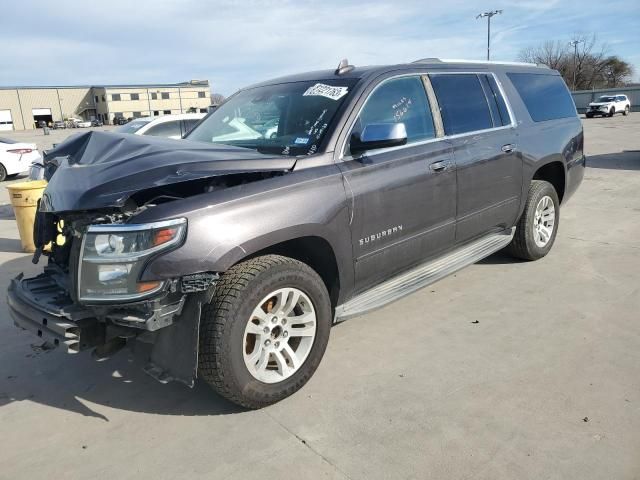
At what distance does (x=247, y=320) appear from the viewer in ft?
8.87

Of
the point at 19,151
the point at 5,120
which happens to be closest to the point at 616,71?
the point at 19,151

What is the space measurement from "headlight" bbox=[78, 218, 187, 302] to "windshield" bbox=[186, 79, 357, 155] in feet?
3.57

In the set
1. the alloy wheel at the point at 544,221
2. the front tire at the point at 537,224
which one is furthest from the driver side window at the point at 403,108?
the alloy wheel at the point at 544,221

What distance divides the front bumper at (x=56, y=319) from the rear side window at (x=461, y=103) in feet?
9.37

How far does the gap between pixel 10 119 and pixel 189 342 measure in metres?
97.0

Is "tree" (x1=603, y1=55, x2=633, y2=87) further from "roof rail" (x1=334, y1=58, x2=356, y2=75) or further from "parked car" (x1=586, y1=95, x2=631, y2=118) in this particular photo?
"roof rail" (x1=334, y1=58, x2=356, y2=75)

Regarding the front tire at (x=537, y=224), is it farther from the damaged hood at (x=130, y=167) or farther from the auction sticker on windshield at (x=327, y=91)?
the damaged hood at (x=130, y=167)

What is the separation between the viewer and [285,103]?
12.5 ft

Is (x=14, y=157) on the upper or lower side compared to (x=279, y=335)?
upper

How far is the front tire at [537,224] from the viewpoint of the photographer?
16.3ft

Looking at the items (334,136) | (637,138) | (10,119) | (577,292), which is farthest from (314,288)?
(10,119)

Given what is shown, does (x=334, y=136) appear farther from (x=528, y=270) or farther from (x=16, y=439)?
(x=528, y=270)

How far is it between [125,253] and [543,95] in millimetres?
4516

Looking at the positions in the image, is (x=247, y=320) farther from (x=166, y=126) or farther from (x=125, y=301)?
(x=166, y=126)
